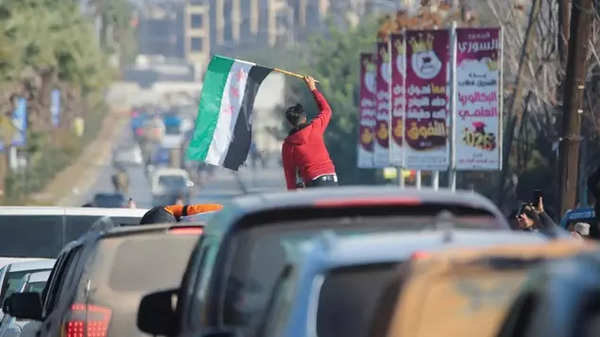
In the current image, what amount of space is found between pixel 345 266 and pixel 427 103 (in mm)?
24517

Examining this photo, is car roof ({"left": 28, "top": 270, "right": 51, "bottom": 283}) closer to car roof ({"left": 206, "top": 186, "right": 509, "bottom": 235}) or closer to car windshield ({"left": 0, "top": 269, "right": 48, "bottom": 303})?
car windshield ({"left": 0, "top": 269, "right": 48, "bottom": 303})

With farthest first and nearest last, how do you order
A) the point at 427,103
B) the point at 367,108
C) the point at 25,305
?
the point at 367,108
the point at 427,103
the point at 25,305

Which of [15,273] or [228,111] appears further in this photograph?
[228,111]

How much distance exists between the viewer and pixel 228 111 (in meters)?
17.0

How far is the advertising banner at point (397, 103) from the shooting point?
32.9 meters

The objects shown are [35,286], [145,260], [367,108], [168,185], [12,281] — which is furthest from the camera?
[168,185]

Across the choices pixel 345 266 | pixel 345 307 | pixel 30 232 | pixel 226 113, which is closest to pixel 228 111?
pixel 226 113

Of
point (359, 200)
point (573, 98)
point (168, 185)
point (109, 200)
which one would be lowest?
point (168, 185)

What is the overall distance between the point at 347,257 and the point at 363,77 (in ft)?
120

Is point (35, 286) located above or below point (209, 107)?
below

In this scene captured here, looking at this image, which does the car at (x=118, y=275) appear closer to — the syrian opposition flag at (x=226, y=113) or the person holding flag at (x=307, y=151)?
the person holding flag at (x=307, y=151)

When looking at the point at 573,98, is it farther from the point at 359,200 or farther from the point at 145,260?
the point at 359,200

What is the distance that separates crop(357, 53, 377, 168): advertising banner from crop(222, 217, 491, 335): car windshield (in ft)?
108

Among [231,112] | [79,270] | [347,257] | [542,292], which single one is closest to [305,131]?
[231,112]
